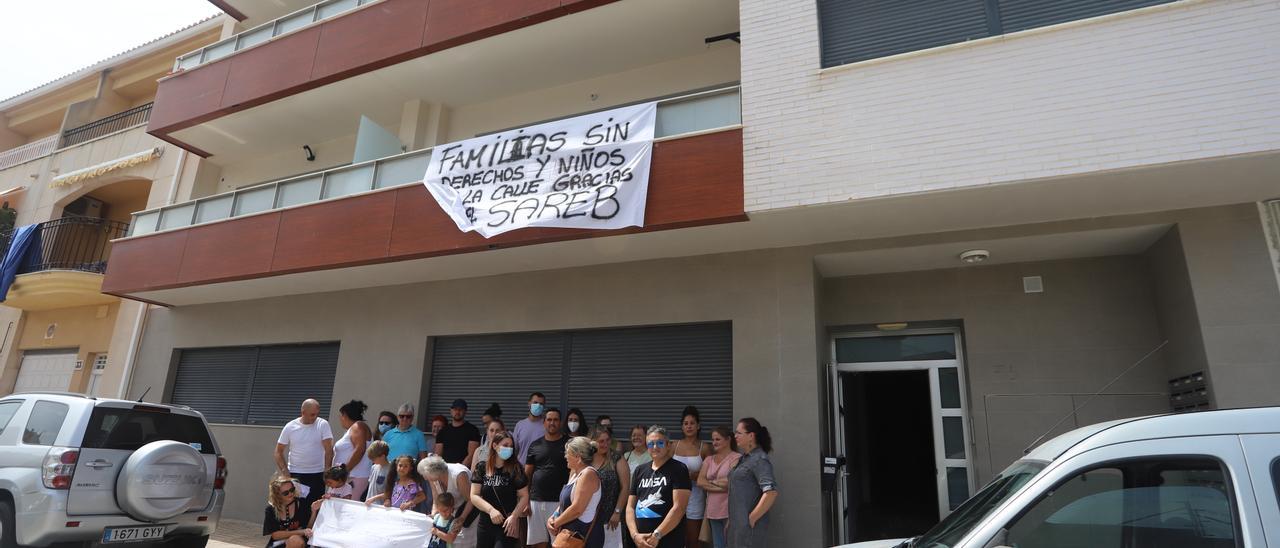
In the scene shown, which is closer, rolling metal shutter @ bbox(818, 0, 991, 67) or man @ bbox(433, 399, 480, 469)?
rolling metal shutter @ bbox(818, 0, 991, 67)

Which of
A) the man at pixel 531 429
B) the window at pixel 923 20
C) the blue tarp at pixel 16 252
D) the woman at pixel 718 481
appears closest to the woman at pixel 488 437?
the man at pixel 531 429

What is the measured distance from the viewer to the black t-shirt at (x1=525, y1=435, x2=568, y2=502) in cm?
630

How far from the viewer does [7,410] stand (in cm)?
779

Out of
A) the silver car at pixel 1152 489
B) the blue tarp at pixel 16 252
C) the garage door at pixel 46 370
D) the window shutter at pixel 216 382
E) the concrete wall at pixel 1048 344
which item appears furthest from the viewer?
the blue tarp at pixel 16 252

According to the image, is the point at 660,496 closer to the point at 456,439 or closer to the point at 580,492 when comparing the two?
the point at 580,492

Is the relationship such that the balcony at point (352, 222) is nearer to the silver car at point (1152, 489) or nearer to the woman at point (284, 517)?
the woman at point (284, 517)

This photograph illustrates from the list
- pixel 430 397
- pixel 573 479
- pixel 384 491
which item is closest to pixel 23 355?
pixel 430 397

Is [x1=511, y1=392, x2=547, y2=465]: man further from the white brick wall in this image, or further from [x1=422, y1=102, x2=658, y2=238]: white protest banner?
the white brick wall

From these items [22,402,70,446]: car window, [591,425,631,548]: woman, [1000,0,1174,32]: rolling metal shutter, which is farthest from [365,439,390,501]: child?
[1000,0,1174,32]: rolling metal shutter

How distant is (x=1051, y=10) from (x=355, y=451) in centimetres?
995

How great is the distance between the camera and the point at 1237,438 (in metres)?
2.75

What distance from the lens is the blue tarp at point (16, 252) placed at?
1628 cm

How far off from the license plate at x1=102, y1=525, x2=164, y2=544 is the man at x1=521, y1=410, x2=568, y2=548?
4369 mm

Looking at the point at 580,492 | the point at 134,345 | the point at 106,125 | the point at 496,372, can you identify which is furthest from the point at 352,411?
the point at 106,125
